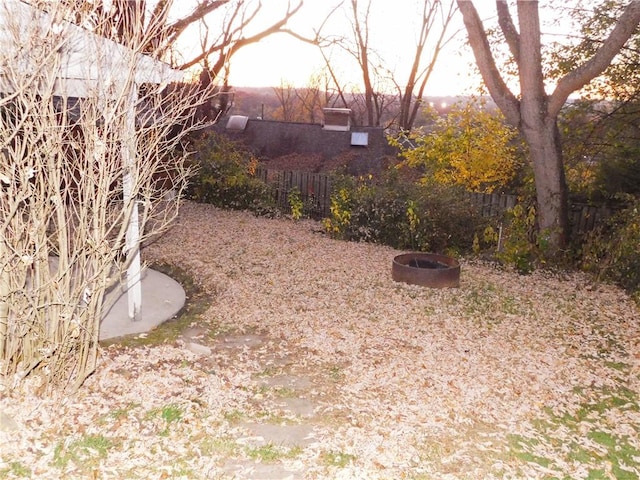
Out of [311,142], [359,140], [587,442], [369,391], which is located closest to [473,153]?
[369,391]

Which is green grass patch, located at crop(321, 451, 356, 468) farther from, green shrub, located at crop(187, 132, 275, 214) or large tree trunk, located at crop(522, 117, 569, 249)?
green shrub, located at crop(187, 132, 275, 214)

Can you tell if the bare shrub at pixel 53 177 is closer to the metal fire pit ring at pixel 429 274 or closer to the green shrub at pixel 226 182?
the metal fire pit ring at pixel 429 274

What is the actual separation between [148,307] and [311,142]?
16143 millimetres

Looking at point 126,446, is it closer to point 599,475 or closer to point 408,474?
A: point 408,474

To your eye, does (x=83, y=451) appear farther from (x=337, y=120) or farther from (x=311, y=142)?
(x=337, y=120)

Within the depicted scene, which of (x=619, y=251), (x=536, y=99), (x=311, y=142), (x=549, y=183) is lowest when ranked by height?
(x=619, y=251)

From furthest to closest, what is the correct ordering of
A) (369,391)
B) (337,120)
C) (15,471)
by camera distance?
(337,120) < (369,391) < (15,471)

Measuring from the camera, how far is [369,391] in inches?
174

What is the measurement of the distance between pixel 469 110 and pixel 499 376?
316 inches

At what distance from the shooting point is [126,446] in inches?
137

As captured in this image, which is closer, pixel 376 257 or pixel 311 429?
pixel 311 429

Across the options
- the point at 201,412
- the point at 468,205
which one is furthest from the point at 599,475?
the point at 468,205

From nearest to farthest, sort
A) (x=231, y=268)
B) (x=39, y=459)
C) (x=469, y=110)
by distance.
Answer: (x=39, y=459), (x=231, y=268), (x=469, y=110)

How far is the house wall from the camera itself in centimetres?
1989
